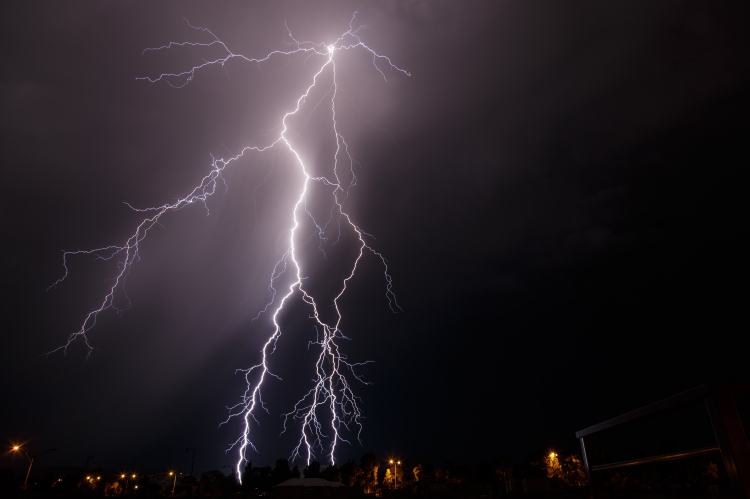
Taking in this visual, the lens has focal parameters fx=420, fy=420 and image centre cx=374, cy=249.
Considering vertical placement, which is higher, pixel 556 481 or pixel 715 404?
pixel 715 404

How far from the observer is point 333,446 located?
24.3 metres

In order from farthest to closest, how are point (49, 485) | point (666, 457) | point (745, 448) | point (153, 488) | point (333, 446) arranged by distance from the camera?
point (153, 488) → point (49, 485) → point (333, 446) → point (666, 457) → point (745, 448)

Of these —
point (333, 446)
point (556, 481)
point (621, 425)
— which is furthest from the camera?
point (556, 481)

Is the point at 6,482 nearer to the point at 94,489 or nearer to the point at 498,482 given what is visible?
the point at 94,489

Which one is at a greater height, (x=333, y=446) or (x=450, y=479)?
(x=333, y=446)

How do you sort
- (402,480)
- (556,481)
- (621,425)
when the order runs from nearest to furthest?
(621,425) < (556,481) < (402,480)

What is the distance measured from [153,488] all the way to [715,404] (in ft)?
222

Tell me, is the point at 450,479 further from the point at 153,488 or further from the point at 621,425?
the point at 621,425

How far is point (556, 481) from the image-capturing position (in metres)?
40.3

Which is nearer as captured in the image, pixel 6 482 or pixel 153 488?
pixel 6 482

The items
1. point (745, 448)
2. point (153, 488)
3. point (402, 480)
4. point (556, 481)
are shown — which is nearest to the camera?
point (745, 448)

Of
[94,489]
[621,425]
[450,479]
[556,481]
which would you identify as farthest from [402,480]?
[621,425]

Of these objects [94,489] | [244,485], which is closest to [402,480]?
[244,485]

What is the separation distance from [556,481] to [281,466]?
35439 millimetres
